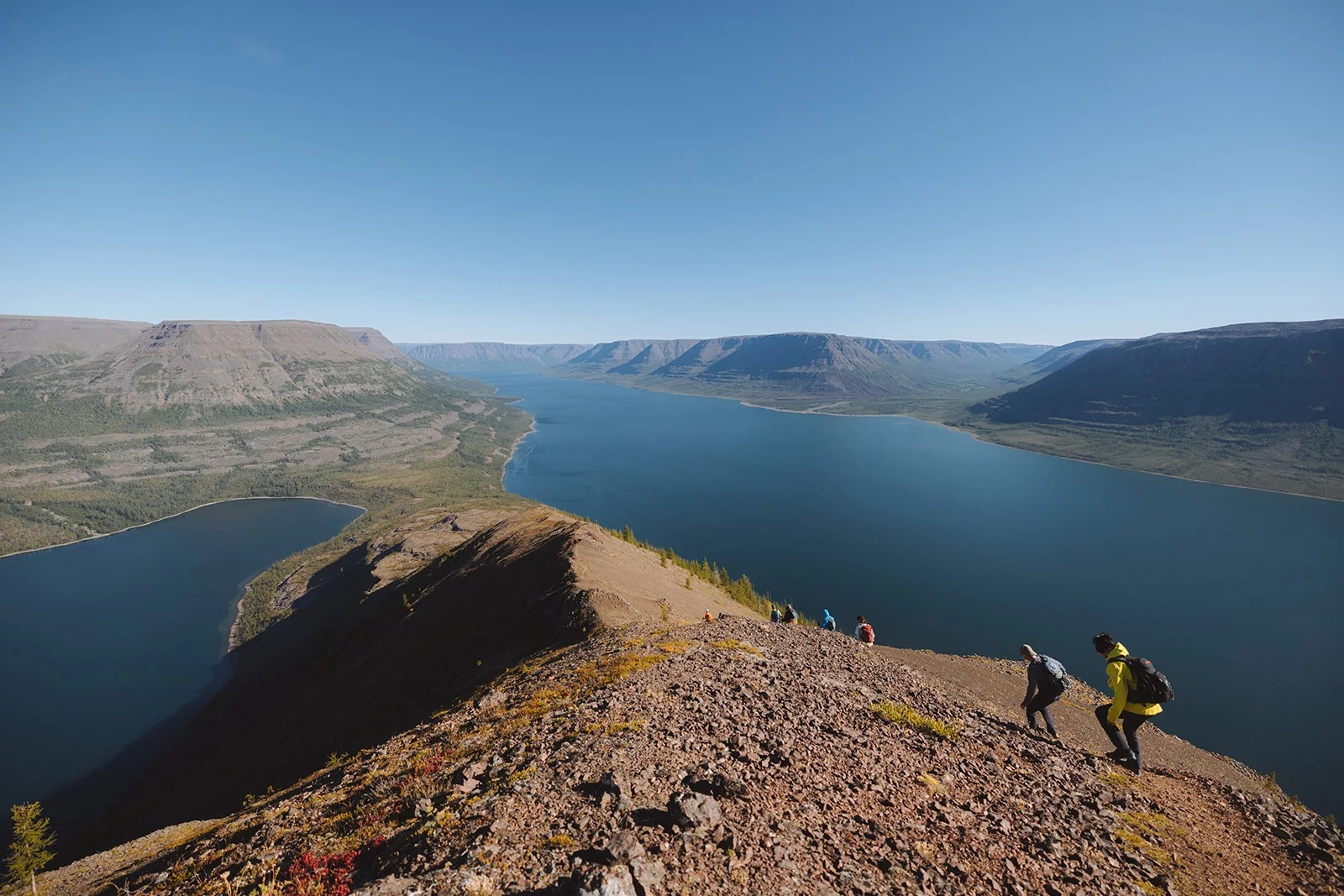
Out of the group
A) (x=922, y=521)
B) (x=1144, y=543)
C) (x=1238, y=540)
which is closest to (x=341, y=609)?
(x=922, y=521)

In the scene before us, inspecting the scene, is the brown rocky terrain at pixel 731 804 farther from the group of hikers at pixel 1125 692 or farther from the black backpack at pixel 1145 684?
the black backpack at pixel 1145 684

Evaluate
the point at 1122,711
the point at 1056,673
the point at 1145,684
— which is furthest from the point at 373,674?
the point at 1145,684

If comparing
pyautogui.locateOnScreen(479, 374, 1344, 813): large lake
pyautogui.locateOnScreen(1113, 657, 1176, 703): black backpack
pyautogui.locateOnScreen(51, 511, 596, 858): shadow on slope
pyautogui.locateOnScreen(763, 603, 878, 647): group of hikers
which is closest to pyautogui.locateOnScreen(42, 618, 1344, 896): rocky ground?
pyautogui.locateOnScreen(1113, 657, 1176, 703): black backpack

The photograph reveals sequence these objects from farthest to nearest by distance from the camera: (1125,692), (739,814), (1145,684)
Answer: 1. (1125,692)
2. (1145,684)
3. (739,814)

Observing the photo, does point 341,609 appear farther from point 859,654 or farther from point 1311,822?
point 1311,822

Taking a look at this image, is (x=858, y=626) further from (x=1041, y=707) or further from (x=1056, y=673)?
(x=1056, y=673)

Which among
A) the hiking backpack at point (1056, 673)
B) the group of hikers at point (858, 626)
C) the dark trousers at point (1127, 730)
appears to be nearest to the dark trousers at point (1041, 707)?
the hiking backpack at point (1056, 673)

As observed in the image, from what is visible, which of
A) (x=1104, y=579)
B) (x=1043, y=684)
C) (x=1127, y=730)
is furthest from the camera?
(x=1104, y=579)

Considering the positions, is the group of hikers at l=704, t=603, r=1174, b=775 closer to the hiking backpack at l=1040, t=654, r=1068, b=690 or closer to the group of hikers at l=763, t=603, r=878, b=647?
the hiking backpack at l=1040, t=654, r=1068, b=690
